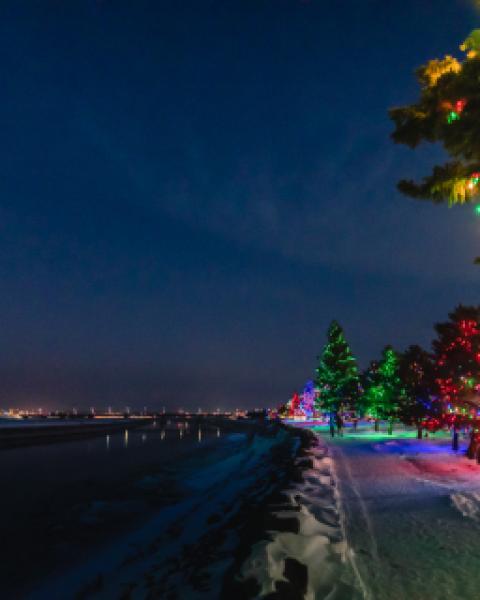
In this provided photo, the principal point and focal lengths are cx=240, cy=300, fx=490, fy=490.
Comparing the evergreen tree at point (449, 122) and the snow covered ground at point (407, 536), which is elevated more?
the evergreen tree at point (449, 122)

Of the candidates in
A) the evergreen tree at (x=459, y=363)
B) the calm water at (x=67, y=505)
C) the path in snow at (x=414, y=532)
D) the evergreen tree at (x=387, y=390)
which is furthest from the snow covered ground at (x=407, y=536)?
the evergreen tree at (x=387, y=390)

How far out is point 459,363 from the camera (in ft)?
79.8

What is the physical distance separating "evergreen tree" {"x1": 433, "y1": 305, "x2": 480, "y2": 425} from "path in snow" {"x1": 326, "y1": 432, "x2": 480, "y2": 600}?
8.80 meters

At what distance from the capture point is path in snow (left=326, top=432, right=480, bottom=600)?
18.3ft

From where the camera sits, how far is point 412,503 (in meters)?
10.1

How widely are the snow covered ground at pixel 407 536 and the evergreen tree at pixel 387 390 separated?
33.0m

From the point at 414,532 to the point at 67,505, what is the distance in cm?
1187

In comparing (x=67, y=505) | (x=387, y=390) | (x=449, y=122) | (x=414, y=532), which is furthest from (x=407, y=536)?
(x=387, y=390)

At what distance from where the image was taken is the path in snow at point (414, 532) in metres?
5.58

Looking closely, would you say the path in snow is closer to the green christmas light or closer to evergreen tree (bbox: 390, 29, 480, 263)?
evergreen tree (bbox: 390, 29, 480, 263)

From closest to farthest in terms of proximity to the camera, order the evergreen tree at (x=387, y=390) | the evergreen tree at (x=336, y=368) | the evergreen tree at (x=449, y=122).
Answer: the evergreen tree at (x=449, y=122), the evergreen tree at (x=387, y=390), the evergreen tree at (x=336, y=368)

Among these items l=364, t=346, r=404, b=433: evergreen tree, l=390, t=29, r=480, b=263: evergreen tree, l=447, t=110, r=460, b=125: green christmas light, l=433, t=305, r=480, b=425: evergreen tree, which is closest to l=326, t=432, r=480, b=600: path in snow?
l=390, t=29, r=480, b=263: evergreen tree

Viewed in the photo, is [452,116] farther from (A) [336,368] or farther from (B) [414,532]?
(A) [336,368]

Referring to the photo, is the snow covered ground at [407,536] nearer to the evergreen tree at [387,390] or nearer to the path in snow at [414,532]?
the path in snow at [414,532]
